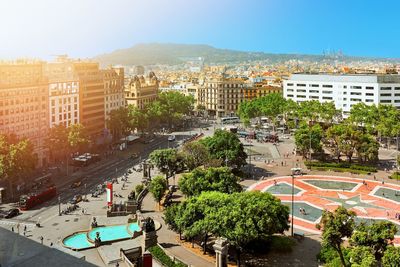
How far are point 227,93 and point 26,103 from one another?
100654 millimetres

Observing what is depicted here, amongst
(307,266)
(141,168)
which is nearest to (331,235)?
(307,266)

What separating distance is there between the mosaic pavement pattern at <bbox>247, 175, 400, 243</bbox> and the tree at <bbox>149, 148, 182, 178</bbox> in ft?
42.0

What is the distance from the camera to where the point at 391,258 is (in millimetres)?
36781

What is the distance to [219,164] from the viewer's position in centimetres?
7900

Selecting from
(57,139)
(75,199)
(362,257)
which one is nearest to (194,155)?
(75,199)

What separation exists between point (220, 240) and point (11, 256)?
Result: 24.8 m

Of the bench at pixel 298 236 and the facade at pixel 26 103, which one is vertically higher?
the facade at pixel 26 103

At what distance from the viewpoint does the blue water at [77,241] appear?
5311 cm

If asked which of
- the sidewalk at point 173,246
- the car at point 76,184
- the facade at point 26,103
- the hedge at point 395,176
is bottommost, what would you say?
the sidewalk at point 173,246

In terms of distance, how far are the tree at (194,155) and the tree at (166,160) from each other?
1.49 meters

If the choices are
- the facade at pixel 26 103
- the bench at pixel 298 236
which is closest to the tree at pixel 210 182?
the bench at pixel 298 236

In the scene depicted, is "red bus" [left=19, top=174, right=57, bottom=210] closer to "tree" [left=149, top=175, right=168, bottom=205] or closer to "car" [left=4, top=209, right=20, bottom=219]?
"car" [left=4, top=209, right=20, bottom=219]

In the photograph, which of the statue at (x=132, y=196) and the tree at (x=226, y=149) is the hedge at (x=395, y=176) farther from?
the statue at (x=132, y=196)

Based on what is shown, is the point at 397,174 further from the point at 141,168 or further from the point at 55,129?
the point at 55,129
